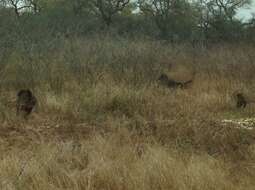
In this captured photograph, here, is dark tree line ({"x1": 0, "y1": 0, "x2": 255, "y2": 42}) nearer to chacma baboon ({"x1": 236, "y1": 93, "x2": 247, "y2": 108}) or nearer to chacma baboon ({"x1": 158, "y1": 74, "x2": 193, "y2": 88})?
chacma baboon ({"x1": 158, "y1": 74, "x2": 193, "y2": 88})

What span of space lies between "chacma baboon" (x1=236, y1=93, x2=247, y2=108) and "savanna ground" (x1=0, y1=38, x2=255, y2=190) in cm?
16

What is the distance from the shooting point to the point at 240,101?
767cm

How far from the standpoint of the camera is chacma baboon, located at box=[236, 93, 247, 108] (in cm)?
759

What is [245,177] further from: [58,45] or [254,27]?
[254,27]

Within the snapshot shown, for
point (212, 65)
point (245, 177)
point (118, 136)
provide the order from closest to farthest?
point (245, 177)
point (118, 136)
point (212, 65)

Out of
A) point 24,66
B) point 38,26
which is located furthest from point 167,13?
point 24,66

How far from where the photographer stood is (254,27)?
815 inches

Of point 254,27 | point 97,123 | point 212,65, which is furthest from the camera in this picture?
point 254,27

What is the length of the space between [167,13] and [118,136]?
66.1 ft

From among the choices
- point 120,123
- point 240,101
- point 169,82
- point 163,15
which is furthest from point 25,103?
point 163,15

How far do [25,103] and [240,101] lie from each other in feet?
11.8

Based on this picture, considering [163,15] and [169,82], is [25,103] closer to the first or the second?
[169,82]

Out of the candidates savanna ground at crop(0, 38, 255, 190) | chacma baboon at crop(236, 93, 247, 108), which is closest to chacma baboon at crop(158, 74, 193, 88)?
savanna ground at crop(0, 38, 255, 190)

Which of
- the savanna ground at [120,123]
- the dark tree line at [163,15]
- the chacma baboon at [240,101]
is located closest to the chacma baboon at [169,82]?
the savanna ground at [120,123]
